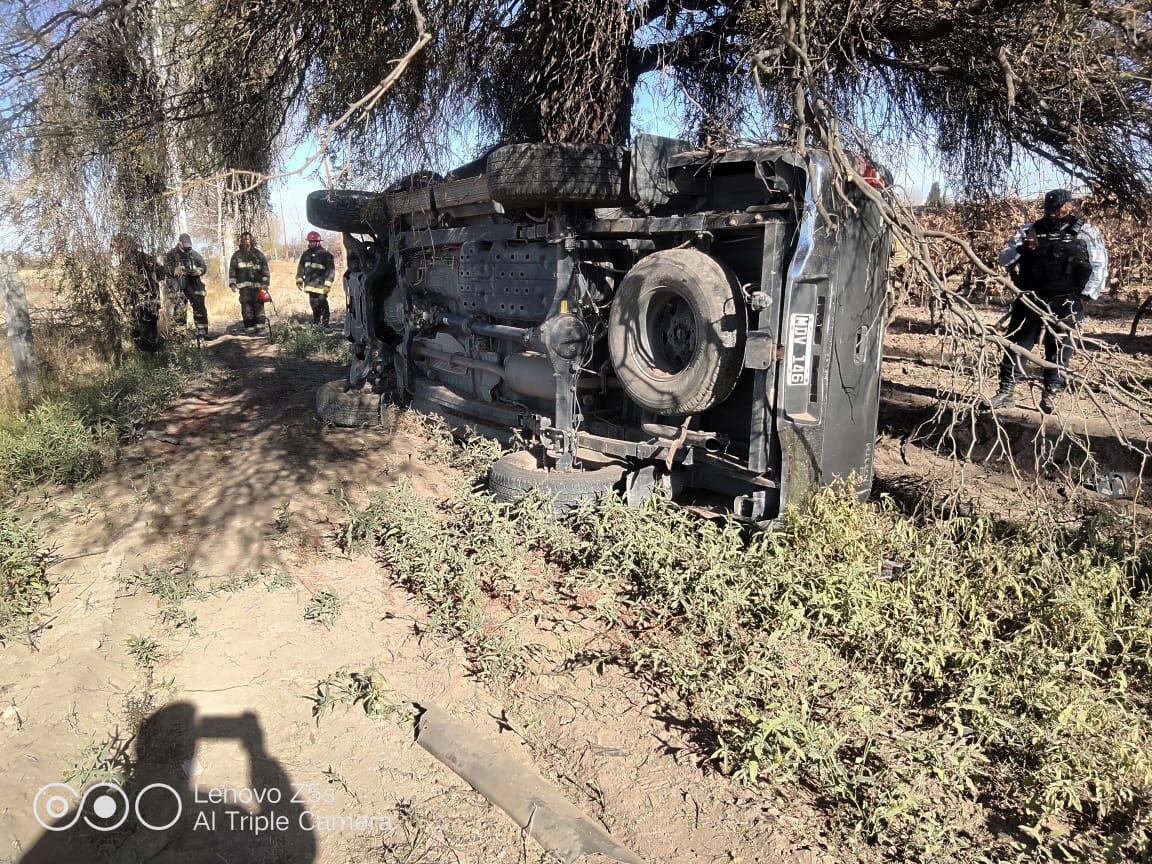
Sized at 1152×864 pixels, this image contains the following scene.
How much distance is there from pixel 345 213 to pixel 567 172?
381 centimetres

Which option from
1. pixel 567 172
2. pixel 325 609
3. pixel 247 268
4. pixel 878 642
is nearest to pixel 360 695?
pixel 325 609

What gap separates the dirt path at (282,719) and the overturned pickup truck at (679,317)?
1432mm

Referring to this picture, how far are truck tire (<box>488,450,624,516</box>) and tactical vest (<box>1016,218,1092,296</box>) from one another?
4547mm

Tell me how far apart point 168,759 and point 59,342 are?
795 centimetres

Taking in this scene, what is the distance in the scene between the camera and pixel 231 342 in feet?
41.3

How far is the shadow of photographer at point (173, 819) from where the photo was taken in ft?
8.65

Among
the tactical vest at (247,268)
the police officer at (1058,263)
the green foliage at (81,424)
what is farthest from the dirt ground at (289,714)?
the tactical vest at (247,268)

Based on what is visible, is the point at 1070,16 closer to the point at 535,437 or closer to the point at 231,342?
the point at 535,437

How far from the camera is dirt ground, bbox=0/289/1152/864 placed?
2656 millimetres

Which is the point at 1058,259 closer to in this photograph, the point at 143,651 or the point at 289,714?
the point at 289,714

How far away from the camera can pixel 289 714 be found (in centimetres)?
329

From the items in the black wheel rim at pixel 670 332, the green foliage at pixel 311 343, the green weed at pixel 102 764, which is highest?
the black wheel rim at pixel 670 332

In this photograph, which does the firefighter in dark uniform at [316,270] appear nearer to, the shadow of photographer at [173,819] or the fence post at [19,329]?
the fence post at [19,329]

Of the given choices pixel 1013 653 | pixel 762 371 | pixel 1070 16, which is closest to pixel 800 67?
pixel 762 371
